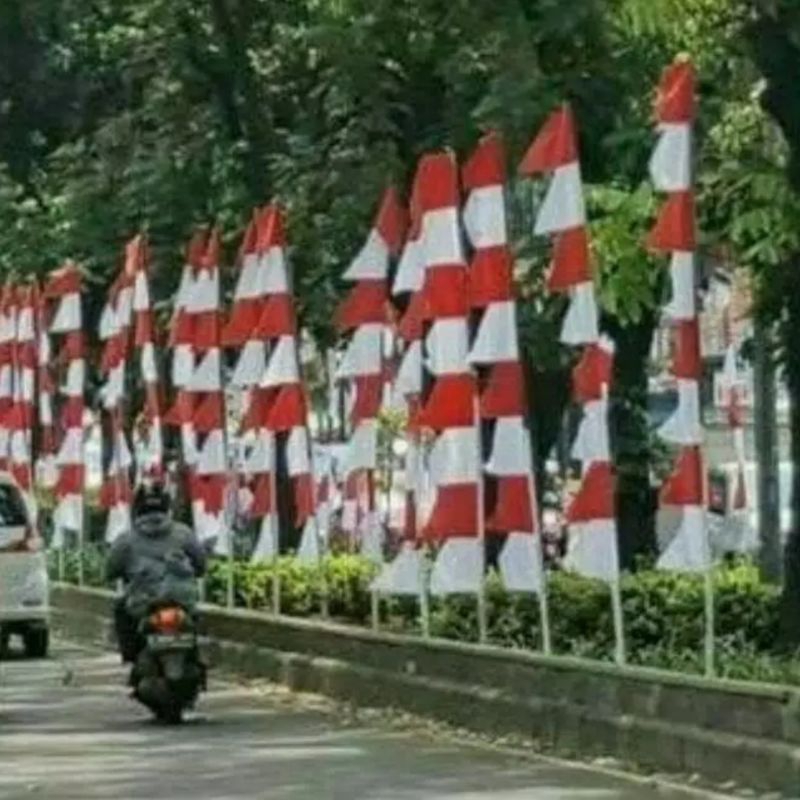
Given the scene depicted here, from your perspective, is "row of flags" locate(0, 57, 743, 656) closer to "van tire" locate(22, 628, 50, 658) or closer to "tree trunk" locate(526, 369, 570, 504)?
"tree trunk" locate(526, 369, 570, 504)

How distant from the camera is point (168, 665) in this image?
1958 centimetres

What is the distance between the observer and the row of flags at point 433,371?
16.0m

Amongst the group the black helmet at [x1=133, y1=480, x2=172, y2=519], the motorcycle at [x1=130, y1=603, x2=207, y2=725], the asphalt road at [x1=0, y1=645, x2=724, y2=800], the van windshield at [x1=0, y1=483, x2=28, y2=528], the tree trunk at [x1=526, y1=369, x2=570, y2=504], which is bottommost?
the asphalt road at [x1=0, y1=645, x2=724, y2=800]

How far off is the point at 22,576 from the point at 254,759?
477 inches

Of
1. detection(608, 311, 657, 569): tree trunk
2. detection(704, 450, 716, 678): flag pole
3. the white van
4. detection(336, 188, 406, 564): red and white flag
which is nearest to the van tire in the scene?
the white van

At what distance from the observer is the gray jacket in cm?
2023

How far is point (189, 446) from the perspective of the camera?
29.8 meters

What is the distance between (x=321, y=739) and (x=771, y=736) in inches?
192

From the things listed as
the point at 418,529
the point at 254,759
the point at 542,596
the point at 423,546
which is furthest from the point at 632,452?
the point at 254,759

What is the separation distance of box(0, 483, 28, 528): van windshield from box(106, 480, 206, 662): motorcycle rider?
7.75 meters

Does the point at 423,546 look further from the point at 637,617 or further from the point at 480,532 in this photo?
the point at 637,617

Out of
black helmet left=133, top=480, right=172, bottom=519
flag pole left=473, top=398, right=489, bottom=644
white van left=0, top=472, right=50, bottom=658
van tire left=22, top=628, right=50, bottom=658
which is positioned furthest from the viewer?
van tire left=22, top=628, right=50, bottom=658

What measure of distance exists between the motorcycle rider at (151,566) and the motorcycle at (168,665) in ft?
0.69

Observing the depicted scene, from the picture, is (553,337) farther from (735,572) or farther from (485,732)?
(485,732)
